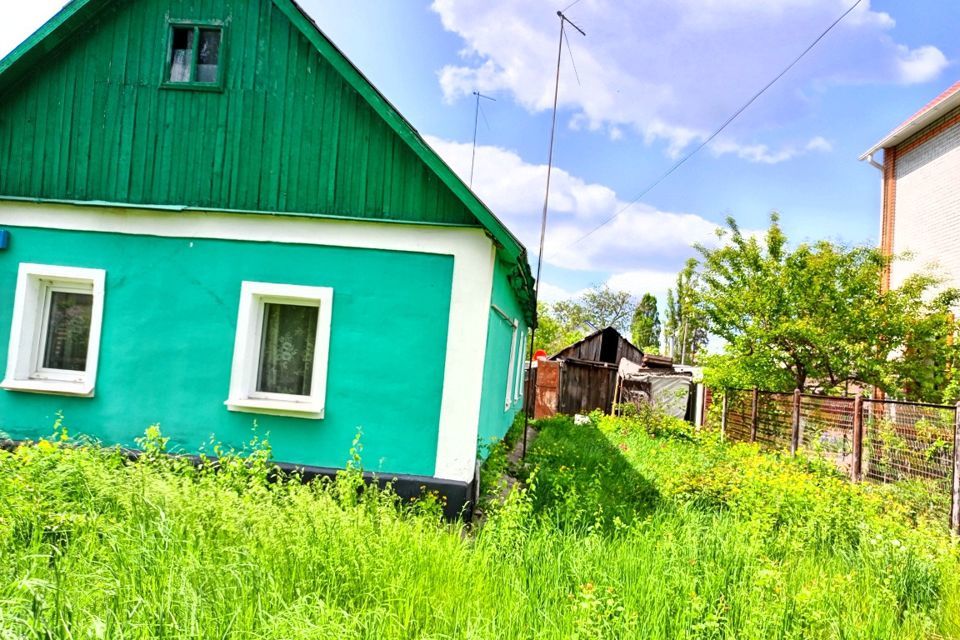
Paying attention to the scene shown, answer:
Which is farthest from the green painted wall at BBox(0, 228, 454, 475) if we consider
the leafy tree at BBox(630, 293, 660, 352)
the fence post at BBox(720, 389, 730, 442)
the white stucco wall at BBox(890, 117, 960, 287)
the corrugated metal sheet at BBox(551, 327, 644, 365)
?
the leafy tree at BBox(630, 293, 660, 352)

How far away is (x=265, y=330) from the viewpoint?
5.82m

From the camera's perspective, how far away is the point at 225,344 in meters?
5.64

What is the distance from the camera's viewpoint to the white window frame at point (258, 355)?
550 centimetres

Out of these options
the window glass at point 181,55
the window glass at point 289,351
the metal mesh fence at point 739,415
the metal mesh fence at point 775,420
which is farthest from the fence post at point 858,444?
the window glass at point 181,55

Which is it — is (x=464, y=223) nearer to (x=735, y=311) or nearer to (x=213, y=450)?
(x=213, y=450)

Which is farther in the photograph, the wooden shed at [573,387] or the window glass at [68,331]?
the wooden shed at [573,387]

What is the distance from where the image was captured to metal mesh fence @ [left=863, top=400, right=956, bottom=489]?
6.48 m

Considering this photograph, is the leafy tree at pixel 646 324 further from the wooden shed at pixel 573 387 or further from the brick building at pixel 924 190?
the brick building at pixel 924 190

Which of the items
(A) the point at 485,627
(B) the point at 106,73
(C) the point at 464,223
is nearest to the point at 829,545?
(A) the point at 485,627

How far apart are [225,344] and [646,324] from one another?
54.1 metres

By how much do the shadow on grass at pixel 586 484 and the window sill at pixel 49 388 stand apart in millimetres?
4737

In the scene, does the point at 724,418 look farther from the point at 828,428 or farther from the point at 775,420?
the point at 828,428

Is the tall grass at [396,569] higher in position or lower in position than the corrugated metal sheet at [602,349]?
lower

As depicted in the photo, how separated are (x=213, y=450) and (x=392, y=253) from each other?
2717mm
